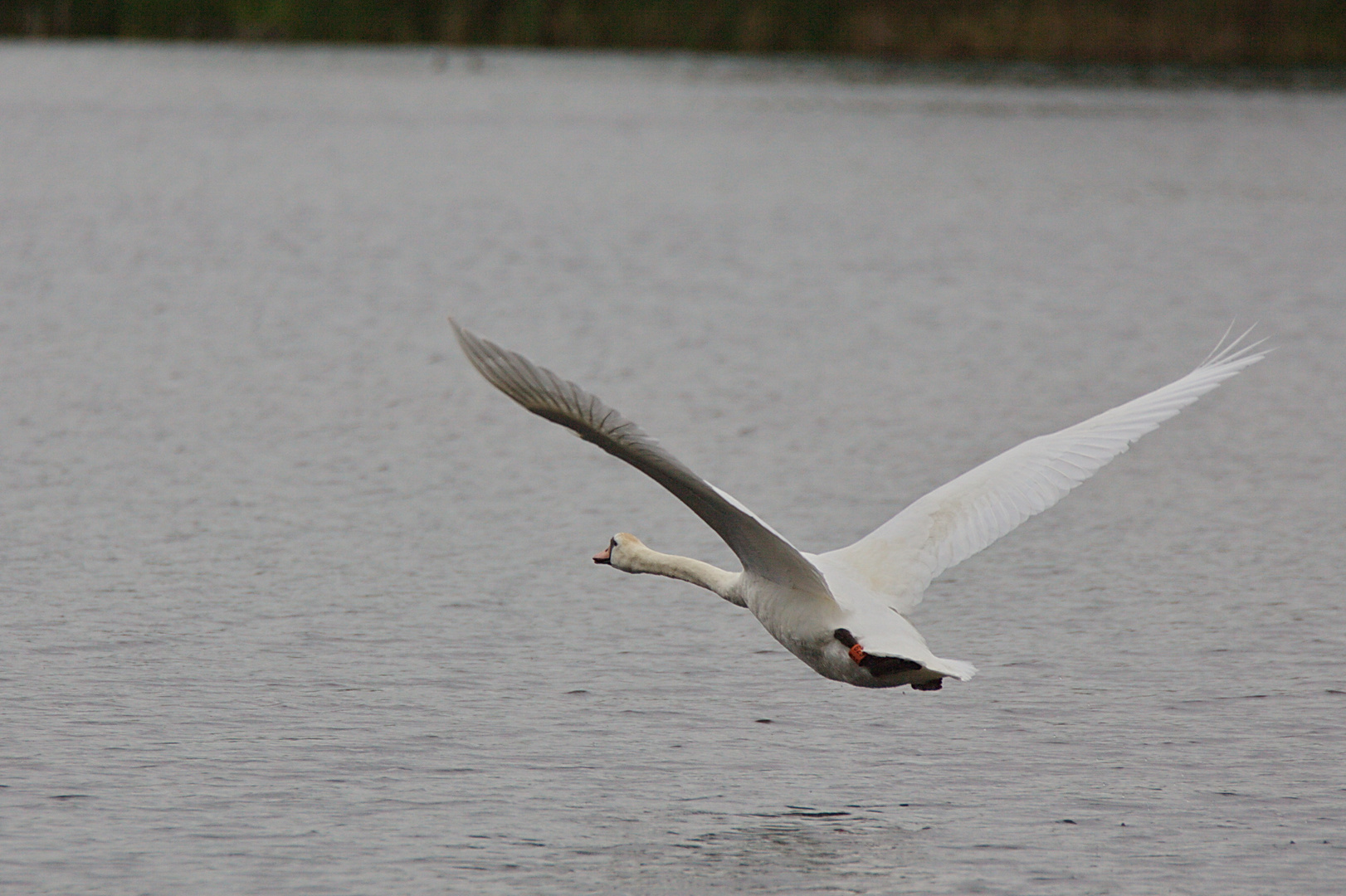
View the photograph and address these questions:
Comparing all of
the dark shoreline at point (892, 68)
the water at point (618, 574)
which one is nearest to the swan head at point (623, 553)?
the water at point (618, 574)

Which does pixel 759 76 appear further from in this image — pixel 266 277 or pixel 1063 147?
pixel 266 277

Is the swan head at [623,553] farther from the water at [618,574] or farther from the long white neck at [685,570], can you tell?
the water at [618,574]

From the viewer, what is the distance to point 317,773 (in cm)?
633

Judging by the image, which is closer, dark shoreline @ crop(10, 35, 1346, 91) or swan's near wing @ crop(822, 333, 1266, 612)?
swan's near wing @ crop(822, 333, 1266, 612)

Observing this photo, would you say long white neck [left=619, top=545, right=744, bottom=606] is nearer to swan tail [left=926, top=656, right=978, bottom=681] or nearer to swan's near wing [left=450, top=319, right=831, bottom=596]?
swan's near wing [left=450, top=319, right=831, bottom=596]

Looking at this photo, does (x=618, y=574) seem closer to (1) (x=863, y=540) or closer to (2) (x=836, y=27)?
(1) (x=863, y=540)

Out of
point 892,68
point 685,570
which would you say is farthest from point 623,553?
point 892,68

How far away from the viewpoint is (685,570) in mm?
7090

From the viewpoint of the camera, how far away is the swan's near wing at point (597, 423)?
207 inches

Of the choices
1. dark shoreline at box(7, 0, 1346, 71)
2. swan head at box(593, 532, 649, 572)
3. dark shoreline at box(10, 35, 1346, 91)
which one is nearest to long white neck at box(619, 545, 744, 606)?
swan head at box(593, 532, 649, 572)

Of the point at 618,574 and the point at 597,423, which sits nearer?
the point at 597,423

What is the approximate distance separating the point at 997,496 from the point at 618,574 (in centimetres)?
253

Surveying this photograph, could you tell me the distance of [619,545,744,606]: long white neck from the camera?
6844mm

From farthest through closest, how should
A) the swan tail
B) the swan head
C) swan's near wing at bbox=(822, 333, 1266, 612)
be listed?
the swan head < swan's near wing at bbox=(822, 333, 1266, 612) < the swan tail
